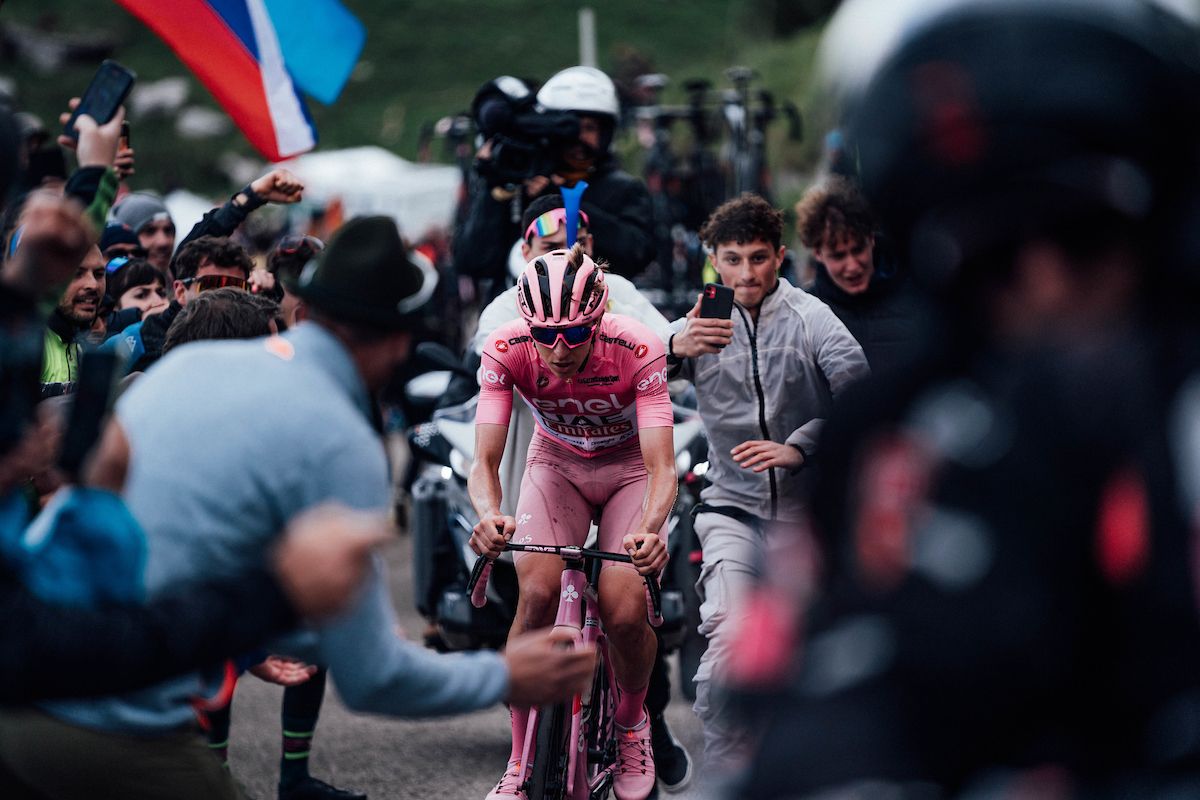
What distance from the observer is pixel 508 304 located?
21.5 feet

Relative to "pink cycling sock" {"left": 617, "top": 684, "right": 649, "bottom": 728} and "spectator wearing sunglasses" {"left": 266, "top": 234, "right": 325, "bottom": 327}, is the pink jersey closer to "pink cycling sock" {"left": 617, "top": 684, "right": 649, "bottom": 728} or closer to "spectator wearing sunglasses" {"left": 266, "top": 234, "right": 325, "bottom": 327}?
"pink cycling sock" {"left": 617, "top": 684, "right": 649, "bottom": 728}

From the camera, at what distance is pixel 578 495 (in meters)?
5.73

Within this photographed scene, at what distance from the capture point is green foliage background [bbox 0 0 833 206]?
5053 cm

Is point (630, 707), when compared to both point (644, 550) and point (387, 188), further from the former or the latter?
point (387, 188)

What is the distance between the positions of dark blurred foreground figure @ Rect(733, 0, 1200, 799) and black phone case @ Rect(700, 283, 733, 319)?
11.2 feet

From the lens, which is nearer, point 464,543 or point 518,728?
point 518,728

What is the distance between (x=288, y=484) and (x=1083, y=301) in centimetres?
145

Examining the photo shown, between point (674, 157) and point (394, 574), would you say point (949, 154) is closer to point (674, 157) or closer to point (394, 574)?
point (394, 574)

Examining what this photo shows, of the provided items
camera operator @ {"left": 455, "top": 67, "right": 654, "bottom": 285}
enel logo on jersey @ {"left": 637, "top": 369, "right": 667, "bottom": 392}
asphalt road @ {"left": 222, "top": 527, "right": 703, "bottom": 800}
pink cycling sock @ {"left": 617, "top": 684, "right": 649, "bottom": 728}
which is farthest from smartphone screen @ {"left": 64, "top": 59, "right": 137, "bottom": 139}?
camera operator @ {"left": 455, "top": 67, "right": 654, "bottom": 285}

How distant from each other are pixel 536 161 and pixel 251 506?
535 centimetres

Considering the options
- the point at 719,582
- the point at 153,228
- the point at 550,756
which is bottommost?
the point at 550,756

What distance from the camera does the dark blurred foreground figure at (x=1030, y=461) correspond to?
5.68ft

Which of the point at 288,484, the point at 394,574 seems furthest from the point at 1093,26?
the point at 394,574

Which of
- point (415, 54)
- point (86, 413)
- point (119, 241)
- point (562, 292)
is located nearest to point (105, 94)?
point (562, 292)
